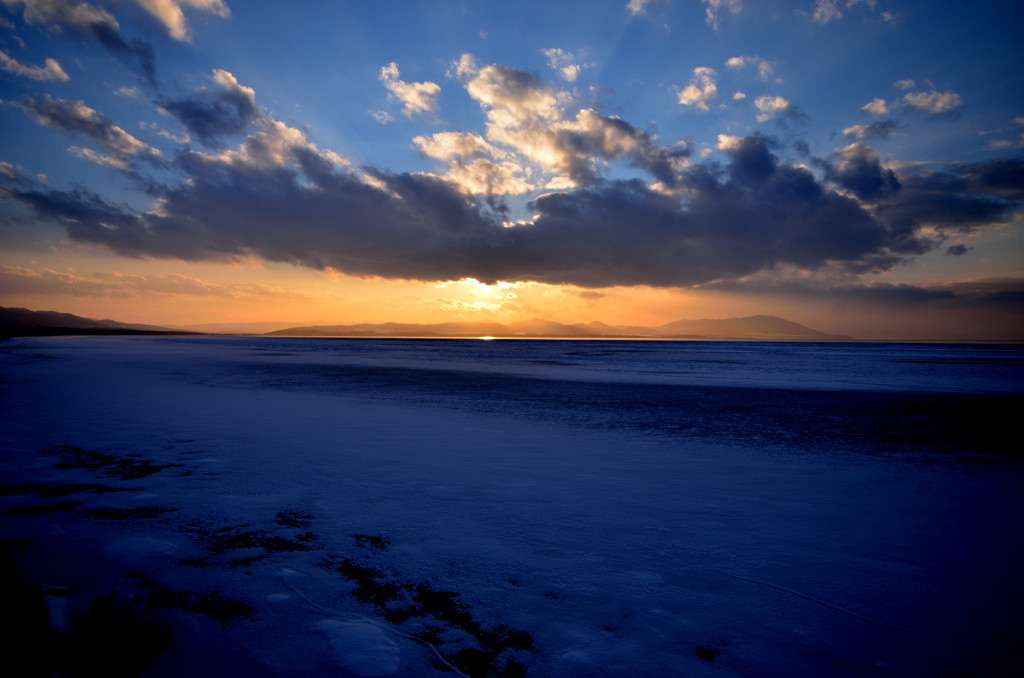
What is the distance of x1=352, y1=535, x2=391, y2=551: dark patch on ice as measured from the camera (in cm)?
342

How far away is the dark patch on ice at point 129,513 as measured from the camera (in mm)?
3863

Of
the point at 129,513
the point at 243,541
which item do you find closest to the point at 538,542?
the point at 243,541

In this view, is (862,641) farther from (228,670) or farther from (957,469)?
(957,469)

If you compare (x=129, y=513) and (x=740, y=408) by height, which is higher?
(x=740, y=408)

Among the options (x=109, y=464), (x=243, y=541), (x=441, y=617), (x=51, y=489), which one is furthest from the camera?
(x=109, y=464)

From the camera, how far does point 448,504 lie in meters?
4.32

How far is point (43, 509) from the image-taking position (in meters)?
3.98

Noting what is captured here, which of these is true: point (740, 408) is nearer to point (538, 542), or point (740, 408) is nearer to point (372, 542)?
point (538, 542)

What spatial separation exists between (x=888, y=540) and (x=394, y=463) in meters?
5.00

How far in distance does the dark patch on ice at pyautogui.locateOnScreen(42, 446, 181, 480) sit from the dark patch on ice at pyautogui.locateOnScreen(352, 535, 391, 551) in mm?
3224

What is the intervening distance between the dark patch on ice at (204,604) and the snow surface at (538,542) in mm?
22

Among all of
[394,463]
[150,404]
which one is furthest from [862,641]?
[150,404]

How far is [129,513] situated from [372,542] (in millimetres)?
2342

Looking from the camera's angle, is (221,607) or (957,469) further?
(957,469)
